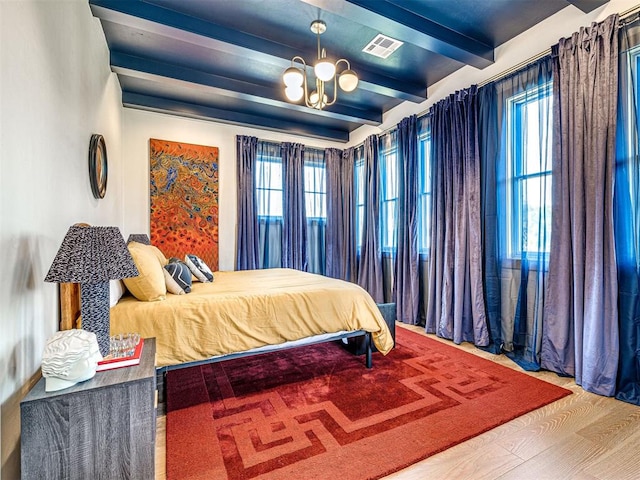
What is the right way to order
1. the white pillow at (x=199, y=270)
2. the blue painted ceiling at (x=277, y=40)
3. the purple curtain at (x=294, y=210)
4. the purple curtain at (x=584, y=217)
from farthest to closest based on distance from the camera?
the purple curtain at (x=294, y=210), the white pillow at (x=199, y=270), the blue painted ceiling at (x=277, y=40), the purple curtain at (x=584, y=217)

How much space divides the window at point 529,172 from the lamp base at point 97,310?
316 centimetres

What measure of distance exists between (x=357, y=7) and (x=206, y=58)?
178 cm

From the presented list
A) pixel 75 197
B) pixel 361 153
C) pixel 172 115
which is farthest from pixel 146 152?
pixel 361 153

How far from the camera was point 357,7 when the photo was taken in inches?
88.4

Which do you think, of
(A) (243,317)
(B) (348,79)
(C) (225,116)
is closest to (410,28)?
(B) (348,79)

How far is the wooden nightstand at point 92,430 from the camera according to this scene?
103cm

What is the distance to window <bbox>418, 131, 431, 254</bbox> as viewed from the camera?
12.7 feet

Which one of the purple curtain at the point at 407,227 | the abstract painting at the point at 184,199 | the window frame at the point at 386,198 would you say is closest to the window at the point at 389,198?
the window frame at the point at 386,198

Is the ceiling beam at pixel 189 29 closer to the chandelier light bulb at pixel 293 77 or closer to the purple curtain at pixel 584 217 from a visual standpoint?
the chandelier light bulb at pixel 293 77

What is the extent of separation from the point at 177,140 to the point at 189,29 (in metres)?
2.06

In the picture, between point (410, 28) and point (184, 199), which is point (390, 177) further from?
point (184, 199)

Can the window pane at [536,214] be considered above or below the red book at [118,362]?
above

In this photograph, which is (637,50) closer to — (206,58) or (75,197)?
(206,58)

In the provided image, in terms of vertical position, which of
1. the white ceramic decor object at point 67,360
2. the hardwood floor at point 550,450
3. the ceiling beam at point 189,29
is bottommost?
the hardwood floor at point 550,450
